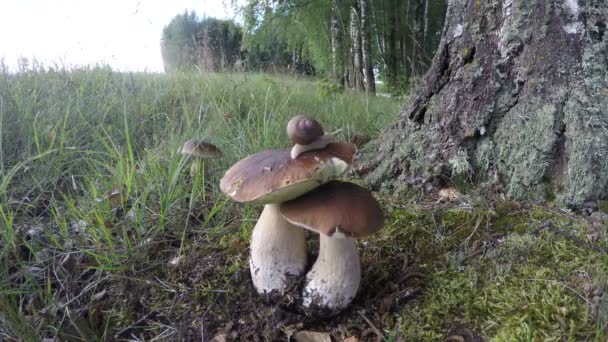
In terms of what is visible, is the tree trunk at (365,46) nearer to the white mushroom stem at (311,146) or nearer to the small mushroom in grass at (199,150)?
the small mushroom in grass at (199,150)

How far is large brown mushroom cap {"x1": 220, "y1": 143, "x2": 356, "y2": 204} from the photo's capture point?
3.75 ft

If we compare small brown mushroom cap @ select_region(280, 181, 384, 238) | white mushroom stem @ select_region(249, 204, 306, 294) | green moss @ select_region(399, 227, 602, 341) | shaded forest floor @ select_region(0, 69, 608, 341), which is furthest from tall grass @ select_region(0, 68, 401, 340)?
green moss @ select_region(399, 227, 602, 341)

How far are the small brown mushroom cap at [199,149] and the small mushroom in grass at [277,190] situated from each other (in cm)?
83

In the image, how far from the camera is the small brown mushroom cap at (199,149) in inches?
83.4

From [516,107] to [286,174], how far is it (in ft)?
4.52

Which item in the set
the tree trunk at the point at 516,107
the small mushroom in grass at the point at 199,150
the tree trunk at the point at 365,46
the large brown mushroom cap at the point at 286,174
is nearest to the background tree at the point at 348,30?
the tree trunk at the point at 365,46

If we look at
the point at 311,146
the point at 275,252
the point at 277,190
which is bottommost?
the point at 275,252

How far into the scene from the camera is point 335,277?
4.44 feet

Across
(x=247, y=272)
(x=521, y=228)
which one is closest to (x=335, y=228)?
(x=247, y=272)

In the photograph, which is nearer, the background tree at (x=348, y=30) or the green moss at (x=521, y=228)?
the green moss at (x=521, y=228)

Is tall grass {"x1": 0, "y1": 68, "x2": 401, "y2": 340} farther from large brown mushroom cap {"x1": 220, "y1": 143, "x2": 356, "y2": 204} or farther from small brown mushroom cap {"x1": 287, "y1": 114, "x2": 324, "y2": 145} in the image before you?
small brown mushroom cap {"x1": 287, "y1": 114, "x2": 324, "y2": 145}

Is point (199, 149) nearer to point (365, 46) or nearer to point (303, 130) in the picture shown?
point (303, 130)

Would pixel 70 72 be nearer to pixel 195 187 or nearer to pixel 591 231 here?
pixel 195 187

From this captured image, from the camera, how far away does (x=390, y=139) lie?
2354 millimetres
